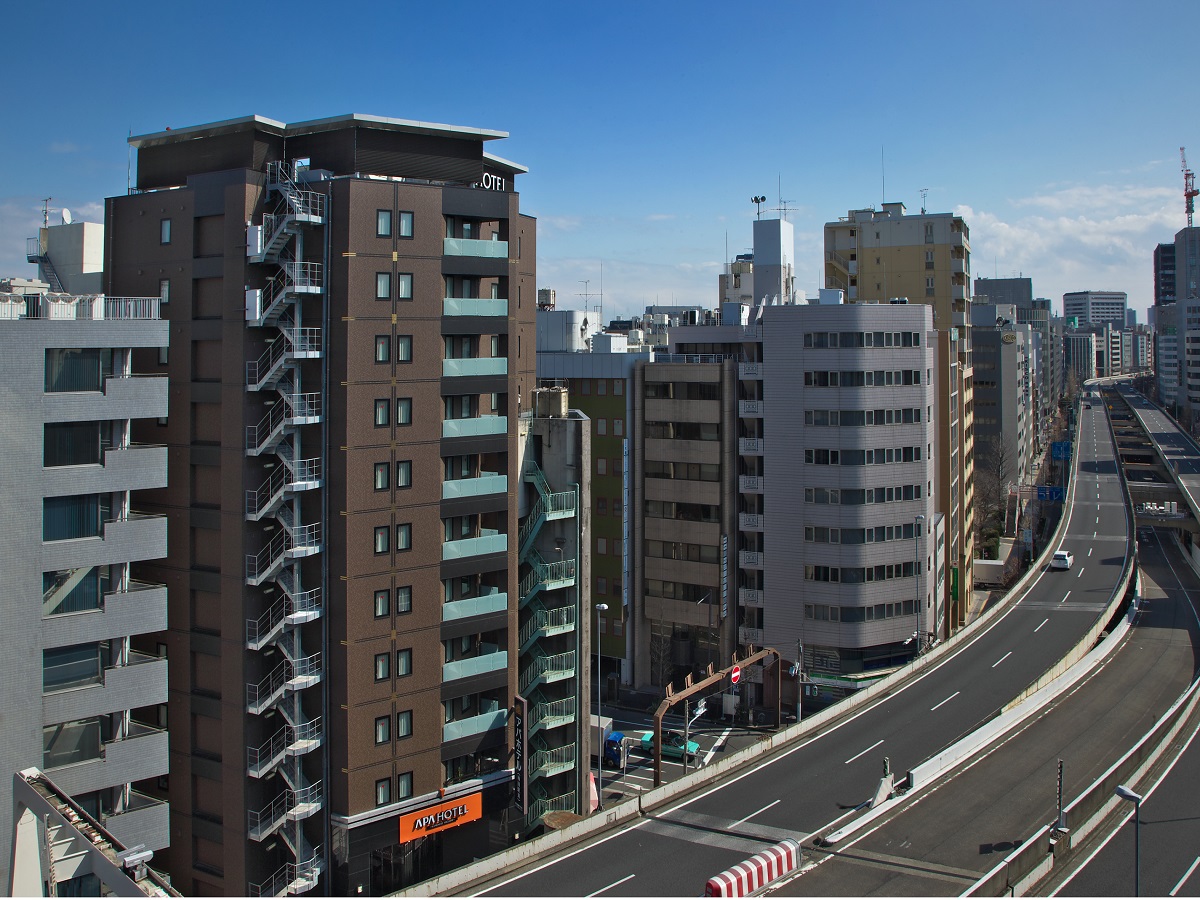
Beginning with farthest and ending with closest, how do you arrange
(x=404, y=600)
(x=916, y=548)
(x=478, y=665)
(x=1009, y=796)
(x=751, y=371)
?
(x=751, y=371) < (x=916, y=548) < (x=478, y=665) < (x=1009, y=796) < (x=404, y=600)

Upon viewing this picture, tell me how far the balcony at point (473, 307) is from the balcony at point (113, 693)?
17.3 meters

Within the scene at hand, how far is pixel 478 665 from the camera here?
43.1 meters

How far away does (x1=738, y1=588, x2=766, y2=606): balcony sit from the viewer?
7044cm

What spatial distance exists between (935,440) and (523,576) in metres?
43.0

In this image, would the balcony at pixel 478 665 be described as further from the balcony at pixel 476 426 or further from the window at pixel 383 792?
the balcony at pixel 476 426

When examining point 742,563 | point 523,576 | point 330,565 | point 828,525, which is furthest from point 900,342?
point 330,565

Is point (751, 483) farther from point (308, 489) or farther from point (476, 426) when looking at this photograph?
point (308, 489)

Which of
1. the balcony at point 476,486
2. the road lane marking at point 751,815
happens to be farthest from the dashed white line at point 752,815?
the balcony at point 476,486

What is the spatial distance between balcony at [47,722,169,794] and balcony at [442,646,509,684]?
11775 millimetres

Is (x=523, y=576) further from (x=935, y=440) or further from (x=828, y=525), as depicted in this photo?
(x=935, y=440)

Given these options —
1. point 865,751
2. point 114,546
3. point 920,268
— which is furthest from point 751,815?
point 920,268

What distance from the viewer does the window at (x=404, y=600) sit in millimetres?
40500

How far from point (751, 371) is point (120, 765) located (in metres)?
48.3

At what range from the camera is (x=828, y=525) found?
222ft
